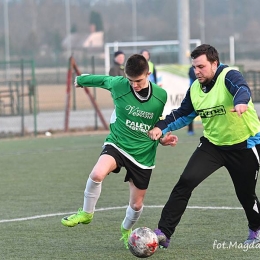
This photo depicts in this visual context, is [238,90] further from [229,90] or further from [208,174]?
[208,174]

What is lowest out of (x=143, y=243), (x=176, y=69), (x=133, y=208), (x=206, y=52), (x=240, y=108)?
(x=143, y=243)

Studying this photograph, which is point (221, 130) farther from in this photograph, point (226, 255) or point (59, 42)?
point (59, 42)

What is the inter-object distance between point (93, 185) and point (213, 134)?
1153 millimetres

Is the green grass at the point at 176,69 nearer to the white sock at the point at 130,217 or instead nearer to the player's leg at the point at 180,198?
the white sock at the point at 130,217

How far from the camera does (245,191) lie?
669 centimetres

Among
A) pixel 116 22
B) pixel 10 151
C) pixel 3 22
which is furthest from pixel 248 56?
pixel 10 151

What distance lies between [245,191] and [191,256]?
0.79 m

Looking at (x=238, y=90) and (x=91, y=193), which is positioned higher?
(x=238, y=90)

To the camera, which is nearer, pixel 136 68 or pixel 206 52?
pixel 206 52

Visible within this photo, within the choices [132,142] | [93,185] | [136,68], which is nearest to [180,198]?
[132,142]

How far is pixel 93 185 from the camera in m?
6.73

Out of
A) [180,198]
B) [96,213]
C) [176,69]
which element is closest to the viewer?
[180,198]

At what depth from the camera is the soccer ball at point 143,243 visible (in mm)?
6180

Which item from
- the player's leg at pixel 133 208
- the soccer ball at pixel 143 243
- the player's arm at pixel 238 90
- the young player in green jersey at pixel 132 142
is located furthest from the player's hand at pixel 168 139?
the soccer ball at pixel 143 243
